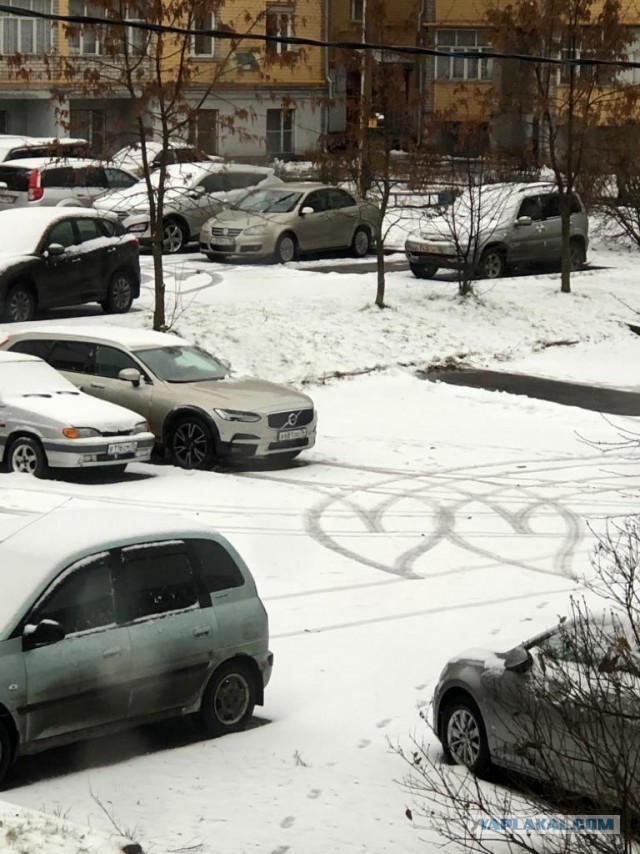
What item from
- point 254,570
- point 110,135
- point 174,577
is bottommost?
point 254,570

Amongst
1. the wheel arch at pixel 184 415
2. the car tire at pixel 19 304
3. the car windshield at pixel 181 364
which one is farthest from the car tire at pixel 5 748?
the car tire at pixel 19 304

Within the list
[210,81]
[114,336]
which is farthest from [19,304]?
[210,81]

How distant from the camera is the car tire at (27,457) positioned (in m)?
18.5

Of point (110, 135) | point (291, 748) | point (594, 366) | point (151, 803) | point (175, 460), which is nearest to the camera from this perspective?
point (151, 803)

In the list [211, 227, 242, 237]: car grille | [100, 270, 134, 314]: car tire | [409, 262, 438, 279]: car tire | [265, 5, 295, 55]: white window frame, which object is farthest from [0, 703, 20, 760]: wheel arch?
[211, 227, 242, 237]: car grille

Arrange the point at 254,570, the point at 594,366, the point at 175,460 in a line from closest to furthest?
1. the point at 254,570
2. the point at 175,460
3. the point at 594,366

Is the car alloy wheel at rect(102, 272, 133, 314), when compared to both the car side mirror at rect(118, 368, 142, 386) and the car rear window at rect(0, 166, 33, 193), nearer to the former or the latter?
the car side mirror at rect(118, 368, 142, 386)

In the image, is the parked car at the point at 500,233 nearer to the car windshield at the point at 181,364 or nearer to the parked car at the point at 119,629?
the car windshield at the point at 181,364

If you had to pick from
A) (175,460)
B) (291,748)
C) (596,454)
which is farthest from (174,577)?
(596,454)

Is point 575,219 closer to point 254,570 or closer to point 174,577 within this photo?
point 254,570

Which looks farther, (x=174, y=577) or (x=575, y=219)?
(x=575, y=219)

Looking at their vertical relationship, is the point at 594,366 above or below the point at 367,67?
below

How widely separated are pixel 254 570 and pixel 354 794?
613 centimetres

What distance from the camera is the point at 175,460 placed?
782 inches
